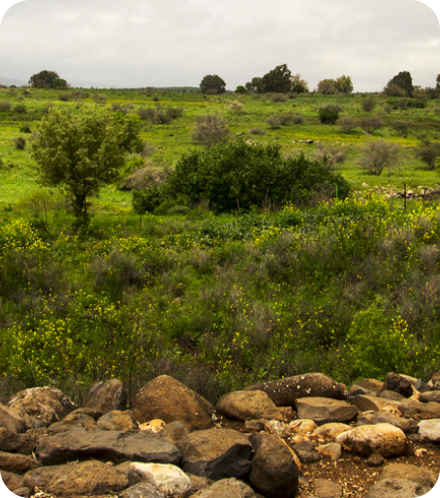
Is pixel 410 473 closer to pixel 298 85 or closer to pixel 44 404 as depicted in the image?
pixel 44 404

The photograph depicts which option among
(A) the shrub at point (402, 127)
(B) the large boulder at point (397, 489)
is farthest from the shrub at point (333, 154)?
(B) the large boulder at point (397, 489)

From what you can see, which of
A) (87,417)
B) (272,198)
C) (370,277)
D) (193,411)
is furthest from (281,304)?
(272,198)

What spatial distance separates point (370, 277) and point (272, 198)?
614 centimetres

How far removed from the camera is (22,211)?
13.6 metres

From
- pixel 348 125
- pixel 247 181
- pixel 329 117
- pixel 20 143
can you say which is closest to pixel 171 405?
pixel 247 181

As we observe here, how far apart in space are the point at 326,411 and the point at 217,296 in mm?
3979

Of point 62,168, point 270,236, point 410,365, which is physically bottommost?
point 410,365

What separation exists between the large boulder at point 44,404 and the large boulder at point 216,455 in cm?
152

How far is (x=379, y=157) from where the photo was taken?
23188 millimetres

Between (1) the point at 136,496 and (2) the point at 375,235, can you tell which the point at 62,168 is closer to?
(2) the point at 375,235

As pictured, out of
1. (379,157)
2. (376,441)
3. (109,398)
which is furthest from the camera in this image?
(379,157)

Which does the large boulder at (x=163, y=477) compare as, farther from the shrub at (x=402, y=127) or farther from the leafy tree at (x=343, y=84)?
the leafy tree at (x=343, y=84)

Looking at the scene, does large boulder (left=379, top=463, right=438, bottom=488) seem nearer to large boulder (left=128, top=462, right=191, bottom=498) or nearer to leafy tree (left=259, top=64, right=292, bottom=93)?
large boulder (left=128, top=462, right=191, bottom=498)

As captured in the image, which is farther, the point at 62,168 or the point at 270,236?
the point at 62,168
